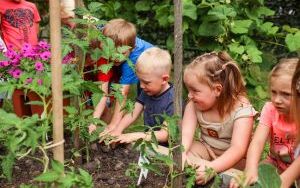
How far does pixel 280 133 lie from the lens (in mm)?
2553

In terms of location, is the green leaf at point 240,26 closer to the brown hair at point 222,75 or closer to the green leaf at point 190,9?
the green leaf at point 190,9

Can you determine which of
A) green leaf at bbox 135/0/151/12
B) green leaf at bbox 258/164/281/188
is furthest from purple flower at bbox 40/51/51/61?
green leaf at bbox 135/0/151/12

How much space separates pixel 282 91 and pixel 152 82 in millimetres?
776

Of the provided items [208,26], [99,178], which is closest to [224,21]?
[208,26]

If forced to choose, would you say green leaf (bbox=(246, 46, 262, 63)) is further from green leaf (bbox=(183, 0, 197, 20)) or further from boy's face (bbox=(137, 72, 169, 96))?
boy's face (bbox=(137, 72, 169, 96))

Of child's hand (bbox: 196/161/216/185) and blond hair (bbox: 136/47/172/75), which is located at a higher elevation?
blond hair (bbox: 136/47/172/75)

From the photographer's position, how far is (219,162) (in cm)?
258

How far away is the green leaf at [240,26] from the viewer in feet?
14.5

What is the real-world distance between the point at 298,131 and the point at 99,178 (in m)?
0.94

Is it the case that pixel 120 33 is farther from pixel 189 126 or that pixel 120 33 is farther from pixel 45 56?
pixel 189 126

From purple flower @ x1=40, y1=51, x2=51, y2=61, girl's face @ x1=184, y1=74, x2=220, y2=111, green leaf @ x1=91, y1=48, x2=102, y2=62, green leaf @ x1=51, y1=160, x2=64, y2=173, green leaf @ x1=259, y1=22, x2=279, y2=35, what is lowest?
green leaf @ x1=51, y1=160, x2=64, y2=173

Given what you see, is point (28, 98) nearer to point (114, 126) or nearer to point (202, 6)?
point (114, 126)

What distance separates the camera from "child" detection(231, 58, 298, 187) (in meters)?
2.40

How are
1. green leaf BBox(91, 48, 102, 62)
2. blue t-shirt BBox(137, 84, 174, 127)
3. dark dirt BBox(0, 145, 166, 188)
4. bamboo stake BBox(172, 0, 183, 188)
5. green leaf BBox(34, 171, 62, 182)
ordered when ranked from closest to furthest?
green leaf BBox(34, 171, 62, 182), bamboo stake BBox(172, 0, 183, 188), green leaf BBox(91, 48, 102, 62), dark dirt BBox(0, 145, 166, 188), blue t-shirt BBox(137, 84, 174, 127)
